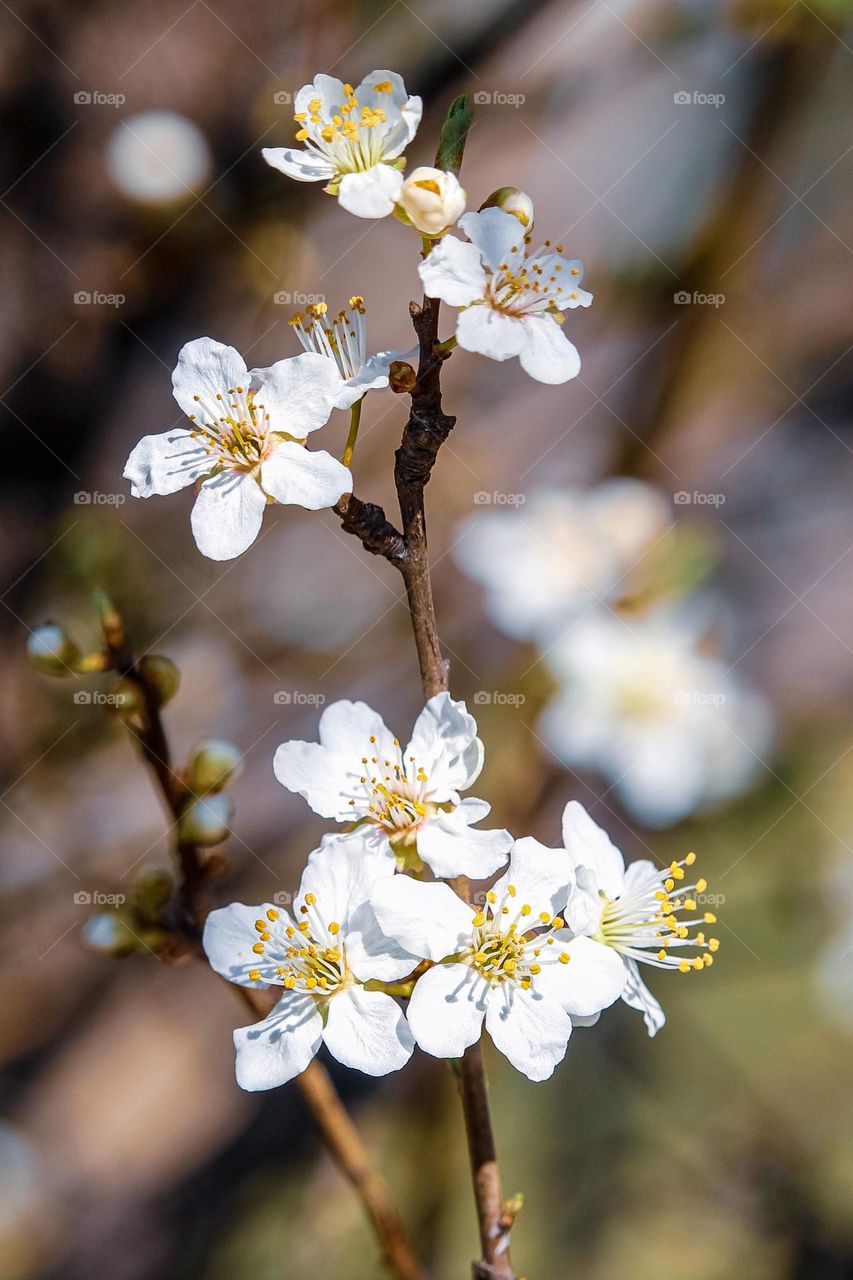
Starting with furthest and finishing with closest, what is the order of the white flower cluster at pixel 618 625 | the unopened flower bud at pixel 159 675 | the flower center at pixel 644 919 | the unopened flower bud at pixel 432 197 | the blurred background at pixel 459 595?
the white flower cluster at pixel 618 625 → the blurred background at pixel 459 595 → the unopened flower bud at pixel 159 675 → the flower center at pixel 644 919 → the unopened flower bud at pixel 432 197

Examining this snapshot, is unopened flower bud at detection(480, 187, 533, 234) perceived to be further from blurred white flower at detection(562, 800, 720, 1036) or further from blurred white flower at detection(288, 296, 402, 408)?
blurred white flower at detection(562, 800, 720, 1036)

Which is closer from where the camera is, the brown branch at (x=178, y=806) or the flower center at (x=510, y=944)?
the flower center at (x=510, y=944)

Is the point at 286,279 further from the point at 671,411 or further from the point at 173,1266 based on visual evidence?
the point at 173,1266

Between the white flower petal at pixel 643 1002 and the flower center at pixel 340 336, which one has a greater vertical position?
the flower center at pixel 340 336

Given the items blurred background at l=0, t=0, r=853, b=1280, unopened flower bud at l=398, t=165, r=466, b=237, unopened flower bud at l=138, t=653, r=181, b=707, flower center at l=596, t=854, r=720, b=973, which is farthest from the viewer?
blurred background at l=0, t=0, r=853, b=1280

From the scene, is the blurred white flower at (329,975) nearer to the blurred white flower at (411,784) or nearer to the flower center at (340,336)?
the blurred white flower at (411,784)

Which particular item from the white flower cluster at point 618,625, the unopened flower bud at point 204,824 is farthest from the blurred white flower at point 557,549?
the unopened flower bud at point 204,824

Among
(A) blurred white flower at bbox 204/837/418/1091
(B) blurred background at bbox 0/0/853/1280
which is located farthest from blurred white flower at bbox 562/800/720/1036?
(B) blurred background at bbox 0/0/853/1280
